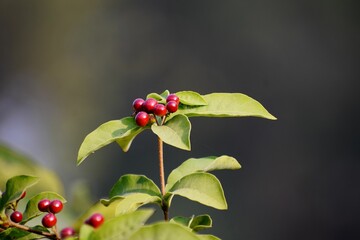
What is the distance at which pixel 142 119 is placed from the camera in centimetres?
113

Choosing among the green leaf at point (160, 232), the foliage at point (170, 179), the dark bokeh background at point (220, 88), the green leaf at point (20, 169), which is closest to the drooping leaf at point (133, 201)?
the foliage at point (170, 179)

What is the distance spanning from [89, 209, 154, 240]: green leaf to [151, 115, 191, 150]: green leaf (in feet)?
0.81

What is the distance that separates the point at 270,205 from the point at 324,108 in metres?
1.36

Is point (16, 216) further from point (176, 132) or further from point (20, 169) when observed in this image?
point (20, 169)

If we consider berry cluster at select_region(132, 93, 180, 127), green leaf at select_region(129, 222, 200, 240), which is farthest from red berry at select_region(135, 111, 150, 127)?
green leaf at select_region(129, 222, 200, 240)

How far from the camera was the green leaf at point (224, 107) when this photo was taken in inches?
45.4

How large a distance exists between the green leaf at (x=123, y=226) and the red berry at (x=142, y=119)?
0.30 meters

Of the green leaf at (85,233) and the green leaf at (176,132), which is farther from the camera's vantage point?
the green leaf at (176,132)

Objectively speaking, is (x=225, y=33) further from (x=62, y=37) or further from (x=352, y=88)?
(x=62, y=37)

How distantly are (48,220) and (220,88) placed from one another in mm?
7058

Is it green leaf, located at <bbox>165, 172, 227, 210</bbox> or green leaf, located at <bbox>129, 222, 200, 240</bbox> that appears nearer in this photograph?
green leaf, located at <bbox>129, 222, 200, 240</bbox>

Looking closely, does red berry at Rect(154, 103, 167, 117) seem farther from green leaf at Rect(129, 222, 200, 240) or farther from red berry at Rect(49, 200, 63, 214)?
green leaf at Rect(129, 222, 200, 240)

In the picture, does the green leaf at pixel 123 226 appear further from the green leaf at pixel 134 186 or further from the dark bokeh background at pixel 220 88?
the dark bokeh background at pixel 220 88

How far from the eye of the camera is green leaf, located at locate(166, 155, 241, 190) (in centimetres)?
114
